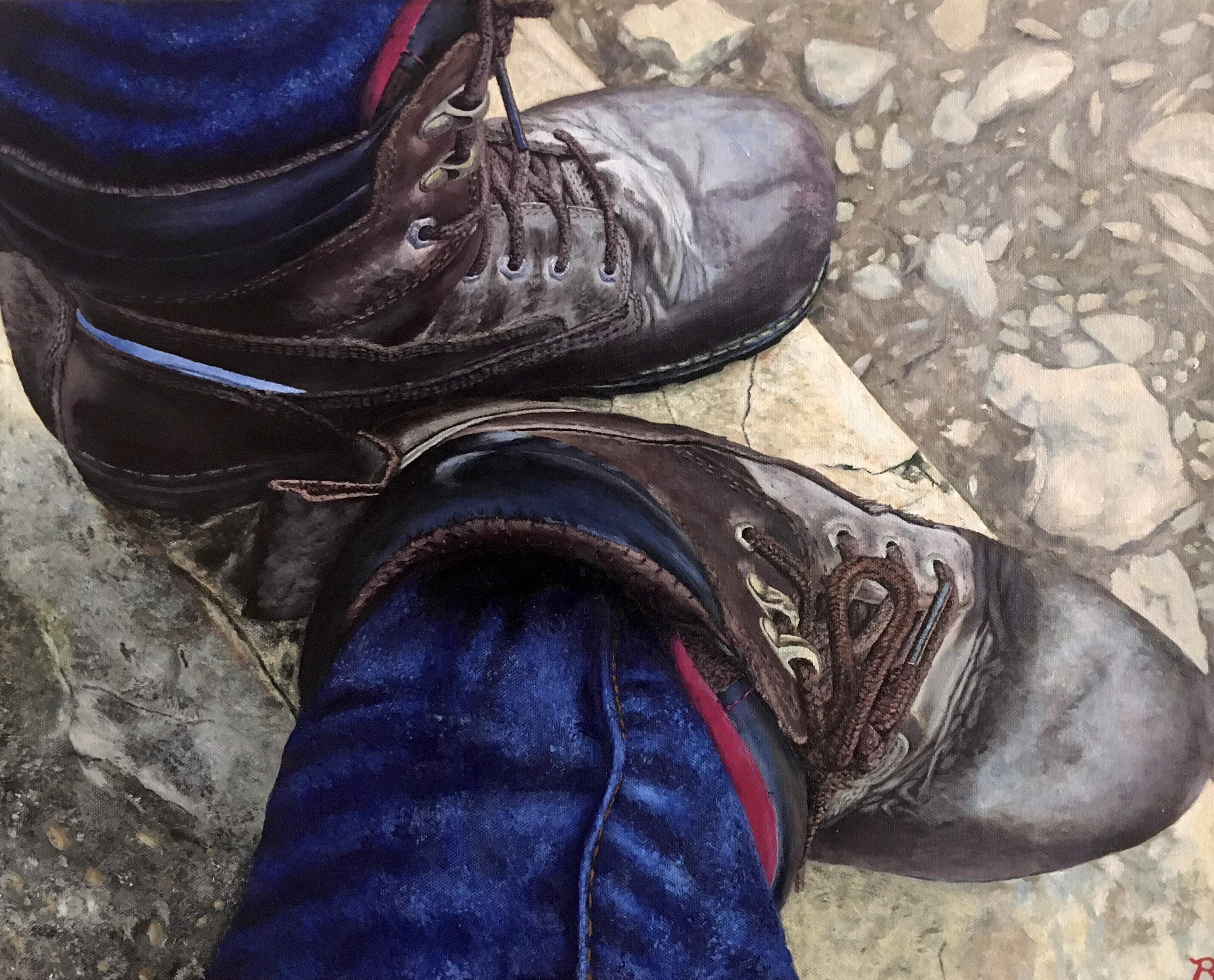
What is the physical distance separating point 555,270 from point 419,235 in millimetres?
96

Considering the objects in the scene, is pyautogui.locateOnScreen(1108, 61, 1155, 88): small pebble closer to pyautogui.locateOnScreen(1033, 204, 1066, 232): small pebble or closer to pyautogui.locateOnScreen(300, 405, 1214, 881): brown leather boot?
pyautogui.locateOnScreen(1033, 204, 1066, 232): small pebble

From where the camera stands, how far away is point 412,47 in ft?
1.20

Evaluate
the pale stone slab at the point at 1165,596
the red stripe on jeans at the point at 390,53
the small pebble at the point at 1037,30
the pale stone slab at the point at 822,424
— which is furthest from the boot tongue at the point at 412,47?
the pale stone slab at the point at 1165,596

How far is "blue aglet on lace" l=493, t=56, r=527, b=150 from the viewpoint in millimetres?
466

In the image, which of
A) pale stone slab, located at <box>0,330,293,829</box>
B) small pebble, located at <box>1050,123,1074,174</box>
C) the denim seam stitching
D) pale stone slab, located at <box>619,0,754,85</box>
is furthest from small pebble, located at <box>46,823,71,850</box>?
small pebble, located at <box>1050,123,1074,174</box>

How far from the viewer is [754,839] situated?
36 centimetres

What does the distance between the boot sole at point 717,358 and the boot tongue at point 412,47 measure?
212 millimetres

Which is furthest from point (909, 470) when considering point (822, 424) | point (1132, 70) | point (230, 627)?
point (230, 627)

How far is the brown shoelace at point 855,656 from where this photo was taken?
1.45 feet

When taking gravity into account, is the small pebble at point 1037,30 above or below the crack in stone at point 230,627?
above

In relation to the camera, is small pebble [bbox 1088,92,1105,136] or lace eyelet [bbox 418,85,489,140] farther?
small pebble [bbox 1088,92,1105,136]

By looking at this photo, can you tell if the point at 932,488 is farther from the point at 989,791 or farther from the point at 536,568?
the point at 536,568

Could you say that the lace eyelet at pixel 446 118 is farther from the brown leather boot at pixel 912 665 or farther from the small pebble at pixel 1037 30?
the small pebble at pixel 1037 30

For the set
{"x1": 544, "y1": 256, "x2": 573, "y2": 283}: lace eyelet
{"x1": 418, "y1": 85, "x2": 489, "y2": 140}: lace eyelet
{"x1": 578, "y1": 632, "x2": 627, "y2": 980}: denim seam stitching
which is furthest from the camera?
{"x1": 544, "y1": 256, "x2": 573, "y2": 283}: lace eyelet
